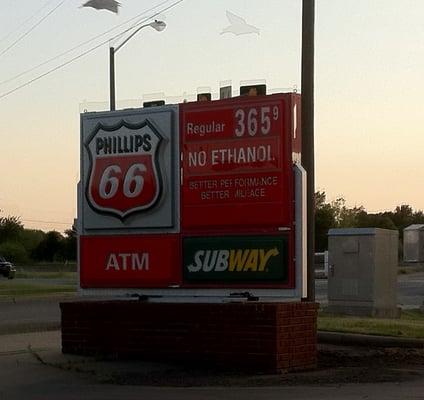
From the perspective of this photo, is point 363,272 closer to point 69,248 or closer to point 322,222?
point 322,222

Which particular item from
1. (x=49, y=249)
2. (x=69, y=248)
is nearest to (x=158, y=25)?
(x=69, y=248)

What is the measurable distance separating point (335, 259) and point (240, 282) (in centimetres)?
1150

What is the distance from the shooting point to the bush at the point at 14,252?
9912 centimetres

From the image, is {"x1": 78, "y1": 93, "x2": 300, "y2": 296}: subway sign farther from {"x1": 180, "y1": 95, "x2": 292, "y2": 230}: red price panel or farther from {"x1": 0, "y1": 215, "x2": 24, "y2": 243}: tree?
{"x1": 0, "y1": 215, "x2": 24, "y2": 243}: tree

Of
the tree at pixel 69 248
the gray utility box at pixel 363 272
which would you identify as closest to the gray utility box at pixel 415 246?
the gray utility box at pixel 363 272

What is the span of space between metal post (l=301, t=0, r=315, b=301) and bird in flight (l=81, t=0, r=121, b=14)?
125 inches

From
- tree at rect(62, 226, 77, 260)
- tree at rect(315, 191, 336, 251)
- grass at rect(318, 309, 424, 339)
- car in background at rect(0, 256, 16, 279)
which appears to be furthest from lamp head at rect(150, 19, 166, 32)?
tree at rect(62, 226, 77, 260)

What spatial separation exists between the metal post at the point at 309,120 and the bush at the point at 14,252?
84.5 m

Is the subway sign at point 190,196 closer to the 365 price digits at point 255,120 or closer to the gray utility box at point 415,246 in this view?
the 365 price digits at point 255,120

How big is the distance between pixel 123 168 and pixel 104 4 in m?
3.11

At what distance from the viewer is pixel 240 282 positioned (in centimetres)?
1391

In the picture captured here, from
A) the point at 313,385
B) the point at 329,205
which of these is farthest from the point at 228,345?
the point at 329,205

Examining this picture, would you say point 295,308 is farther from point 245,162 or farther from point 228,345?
point 245,162

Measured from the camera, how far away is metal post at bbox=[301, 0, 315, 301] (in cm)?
1501
